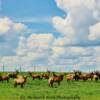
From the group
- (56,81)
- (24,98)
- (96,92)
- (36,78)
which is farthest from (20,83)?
(36,78)

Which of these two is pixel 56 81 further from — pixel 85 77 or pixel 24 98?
pixel 24 98

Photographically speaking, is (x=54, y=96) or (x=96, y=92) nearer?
(x=54, y=96)

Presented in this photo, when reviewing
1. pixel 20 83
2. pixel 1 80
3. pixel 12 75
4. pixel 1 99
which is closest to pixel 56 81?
pixel 20 83

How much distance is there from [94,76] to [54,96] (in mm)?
31547

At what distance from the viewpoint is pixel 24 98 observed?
1319 inches

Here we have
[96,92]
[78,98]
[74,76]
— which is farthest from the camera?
[74,76]

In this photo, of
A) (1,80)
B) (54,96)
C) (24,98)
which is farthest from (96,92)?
→ (1,80)

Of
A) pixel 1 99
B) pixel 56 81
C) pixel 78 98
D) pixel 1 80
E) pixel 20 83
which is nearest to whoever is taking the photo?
pixel 1 99

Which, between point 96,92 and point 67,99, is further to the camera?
point 96,92

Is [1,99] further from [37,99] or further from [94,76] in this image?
[94,76]

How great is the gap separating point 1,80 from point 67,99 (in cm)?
2772

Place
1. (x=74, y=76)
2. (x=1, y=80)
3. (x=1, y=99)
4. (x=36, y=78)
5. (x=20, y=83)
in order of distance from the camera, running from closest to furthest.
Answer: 1. (x=1, y=99)
2. (x=20, y=83)
3. (x=1, y=80)
4. (x=74, y=76)
5. (x=36, y=78)

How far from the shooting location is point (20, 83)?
48344 millimetres

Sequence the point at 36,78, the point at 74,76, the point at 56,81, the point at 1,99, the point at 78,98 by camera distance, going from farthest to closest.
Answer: the point at 36,78
the point at 74,76
the point at 56,81
the point at 78,98
the point at 1,99
